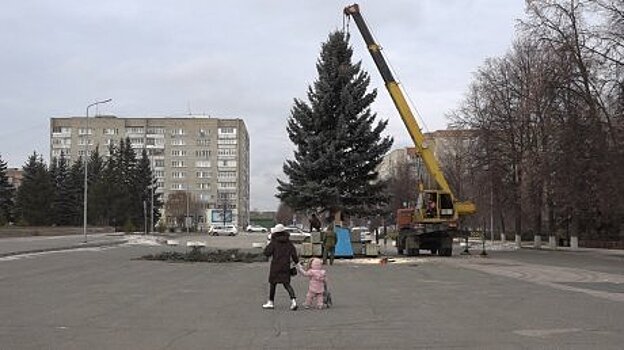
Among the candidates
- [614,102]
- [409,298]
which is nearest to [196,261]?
[409,298]

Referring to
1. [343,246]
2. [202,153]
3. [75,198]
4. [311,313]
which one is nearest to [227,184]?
[202,153]

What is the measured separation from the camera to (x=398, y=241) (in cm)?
4316

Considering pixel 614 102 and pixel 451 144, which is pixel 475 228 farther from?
pixel 614 102

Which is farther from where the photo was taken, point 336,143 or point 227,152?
point 227,152

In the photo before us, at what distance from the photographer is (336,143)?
4253 centimetres

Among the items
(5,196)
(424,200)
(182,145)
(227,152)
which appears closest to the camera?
(424,200)

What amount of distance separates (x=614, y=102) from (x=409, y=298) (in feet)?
96.7

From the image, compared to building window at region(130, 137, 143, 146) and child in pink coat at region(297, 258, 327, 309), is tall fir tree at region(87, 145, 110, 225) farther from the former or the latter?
child in pink coat at region(297, 258, 327, 309)

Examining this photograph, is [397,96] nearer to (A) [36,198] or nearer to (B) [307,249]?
(B) [307,249]

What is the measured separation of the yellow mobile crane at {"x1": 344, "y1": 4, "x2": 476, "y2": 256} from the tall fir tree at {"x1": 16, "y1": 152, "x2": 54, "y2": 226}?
68.8m

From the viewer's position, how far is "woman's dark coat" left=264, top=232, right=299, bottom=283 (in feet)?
47.2

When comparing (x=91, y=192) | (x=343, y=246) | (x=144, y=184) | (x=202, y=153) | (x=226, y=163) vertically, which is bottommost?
(x=343, y=246)

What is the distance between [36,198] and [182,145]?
5467 cm

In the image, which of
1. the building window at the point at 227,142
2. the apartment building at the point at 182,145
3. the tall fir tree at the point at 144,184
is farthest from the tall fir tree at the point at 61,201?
the building window at the point at 227,142
